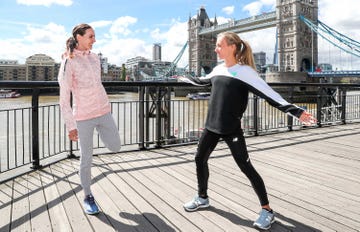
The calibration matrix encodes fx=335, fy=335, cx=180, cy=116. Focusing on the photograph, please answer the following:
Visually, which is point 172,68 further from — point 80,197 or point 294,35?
point 80,197

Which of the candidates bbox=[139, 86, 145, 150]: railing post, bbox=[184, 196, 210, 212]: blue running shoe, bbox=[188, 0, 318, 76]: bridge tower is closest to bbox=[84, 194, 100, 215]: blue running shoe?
bbox=[184, 196, 210, 212]: blue running shoe

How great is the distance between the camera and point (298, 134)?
7215 millimetres

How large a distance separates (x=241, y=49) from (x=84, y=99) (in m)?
1.37

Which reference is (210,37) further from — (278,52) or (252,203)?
(252,203)

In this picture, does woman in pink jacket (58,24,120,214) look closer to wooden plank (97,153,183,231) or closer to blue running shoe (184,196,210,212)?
wooden plank (97,153,183,231)

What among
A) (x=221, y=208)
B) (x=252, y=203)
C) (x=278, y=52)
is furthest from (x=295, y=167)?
(x=278, y=52)

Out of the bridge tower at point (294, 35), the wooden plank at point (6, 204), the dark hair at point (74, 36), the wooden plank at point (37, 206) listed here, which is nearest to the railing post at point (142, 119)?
the wooden plank at point (37, 206)

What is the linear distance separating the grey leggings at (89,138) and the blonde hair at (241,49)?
123 centimetres

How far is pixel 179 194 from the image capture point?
3.44 m

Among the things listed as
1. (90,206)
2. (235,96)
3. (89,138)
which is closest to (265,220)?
(235,96)

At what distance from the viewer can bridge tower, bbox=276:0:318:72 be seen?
237ft

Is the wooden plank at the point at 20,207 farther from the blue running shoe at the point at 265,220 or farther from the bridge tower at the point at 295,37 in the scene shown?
the bridge tower at the point at 295,37

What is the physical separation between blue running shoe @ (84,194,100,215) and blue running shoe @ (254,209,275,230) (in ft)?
4.46

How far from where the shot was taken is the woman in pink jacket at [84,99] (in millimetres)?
2768
